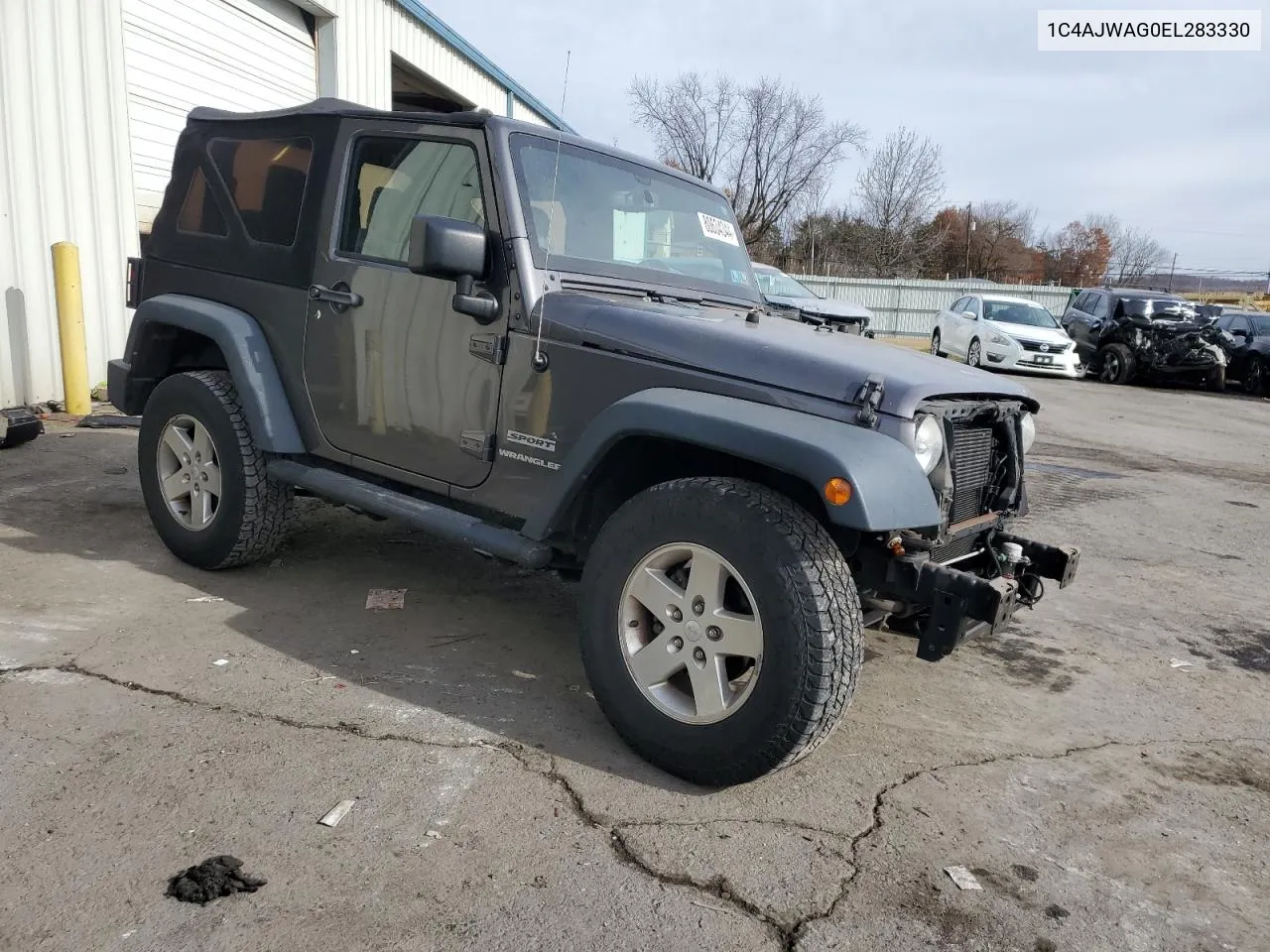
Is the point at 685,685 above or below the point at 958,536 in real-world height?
below

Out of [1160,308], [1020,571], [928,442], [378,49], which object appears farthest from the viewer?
[1160,308]

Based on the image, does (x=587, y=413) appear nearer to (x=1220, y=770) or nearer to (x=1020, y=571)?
(x=1020, y=571)

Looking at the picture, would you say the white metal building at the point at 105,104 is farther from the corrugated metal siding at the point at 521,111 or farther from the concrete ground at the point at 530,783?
the corrugated metal siding at the point at 521,111

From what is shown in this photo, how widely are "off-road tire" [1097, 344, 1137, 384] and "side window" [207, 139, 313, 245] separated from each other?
16598 mm

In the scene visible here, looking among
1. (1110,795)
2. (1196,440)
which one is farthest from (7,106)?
(1196,440)

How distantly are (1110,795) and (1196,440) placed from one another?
31.7 ft

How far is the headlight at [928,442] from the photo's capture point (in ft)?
8.90

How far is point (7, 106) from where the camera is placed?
7.45 m

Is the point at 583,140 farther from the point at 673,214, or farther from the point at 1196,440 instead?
the point at 1196,440

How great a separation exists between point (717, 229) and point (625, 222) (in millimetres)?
619

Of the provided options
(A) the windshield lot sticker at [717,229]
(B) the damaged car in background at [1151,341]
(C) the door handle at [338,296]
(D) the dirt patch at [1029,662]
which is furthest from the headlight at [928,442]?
(B) the damaged car in background at [1151,341]

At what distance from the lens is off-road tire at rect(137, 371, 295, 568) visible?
13.5 ft

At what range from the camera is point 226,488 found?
4168mm

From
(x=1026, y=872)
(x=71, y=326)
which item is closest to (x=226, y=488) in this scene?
(x=1026, y=872)
